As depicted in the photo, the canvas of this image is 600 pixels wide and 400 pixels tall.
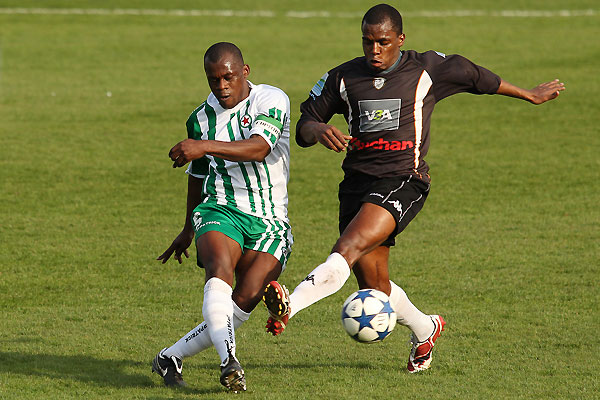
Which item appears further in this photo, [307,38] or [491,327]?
[307,38]

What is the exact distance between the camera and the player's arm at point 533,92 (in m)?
6.95

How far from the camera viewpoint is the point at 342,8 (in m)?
→ 31.7

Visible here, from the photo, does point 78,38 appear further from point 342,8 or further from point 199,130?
point 199,130

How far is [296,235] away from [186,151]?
531 centimetres

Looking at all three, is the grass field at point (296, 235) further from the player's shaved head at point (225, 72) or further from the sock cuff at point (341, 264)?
the player's shaved head at point (225, 72)

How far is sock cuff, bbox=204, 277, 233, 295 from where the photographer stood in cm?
621

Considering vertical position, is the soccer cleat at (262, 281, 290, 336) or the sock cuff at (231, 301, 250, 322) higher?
the soccer cleat at (262, 281, 290, 336)

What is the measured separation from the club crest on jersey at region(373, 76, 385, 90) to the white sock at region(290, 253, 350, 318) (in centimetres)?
135

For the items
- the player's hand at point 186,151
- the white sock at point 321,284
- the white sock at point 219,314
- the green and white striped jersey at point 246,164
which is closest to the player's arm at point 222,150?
the player's hand at point 186,151

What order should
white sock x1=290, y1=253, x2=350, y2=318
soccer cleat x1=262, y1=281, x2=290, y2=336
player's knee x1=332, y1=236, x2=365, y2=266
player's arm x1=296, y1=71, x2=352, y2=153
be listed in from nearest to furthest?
soccer cleat x1=262, y1=281, x2=290, y2=336
white sock x1=290, y1=253, x2=350, y2=318
player's knee x1=332, y1=236, x2=365, y2=266
player's arm x1=296, y1=71, x2=352, y2=153

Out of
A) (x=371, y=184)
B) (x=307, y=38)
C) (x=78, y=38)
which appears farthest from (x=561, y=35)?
(x=371, y=184)

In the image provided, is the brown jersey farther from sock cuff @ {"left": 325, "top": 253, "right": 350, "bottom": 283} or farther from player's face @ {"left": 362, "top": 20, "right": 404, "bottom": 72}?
sock cuff @ {"left": 325, "top": 253, "right": 350, "bottom": 283}

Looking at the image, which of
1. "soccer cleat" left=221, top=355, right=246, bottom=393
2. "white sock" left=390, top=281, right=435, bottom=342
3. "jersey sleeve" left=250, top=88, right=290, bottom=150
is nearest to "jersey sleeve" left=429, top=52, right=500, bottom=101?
"jersey sleeve" left=250, top=88, right=290, bottom=150

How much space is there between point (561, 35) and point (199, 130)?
21.3 metres
